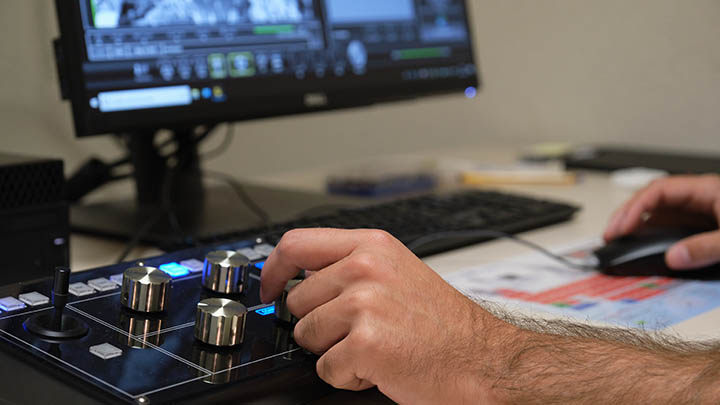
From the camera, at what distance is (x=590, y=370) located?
0.54 meters

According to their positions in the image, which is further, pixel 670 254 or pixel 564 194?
pixel 564 194

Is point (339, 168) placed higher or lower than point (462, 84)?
lower

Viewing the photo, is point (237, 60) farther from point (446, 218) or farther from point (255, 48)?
point (446, 218)

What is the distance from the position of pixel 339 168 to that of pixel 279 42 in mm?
561

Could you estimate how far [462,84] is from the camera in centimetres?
135

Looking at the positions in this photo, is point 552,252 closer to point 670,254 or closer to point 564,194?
point 670,254

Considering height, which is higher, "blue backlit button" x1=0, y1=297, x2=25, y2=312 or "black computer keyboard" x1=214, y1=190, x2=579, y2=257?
"blue backlit button" x1=0, y1=297, x2=25, y2=312

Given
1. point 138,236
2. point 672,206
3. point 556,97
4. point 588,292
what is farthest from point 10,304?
point 556,97

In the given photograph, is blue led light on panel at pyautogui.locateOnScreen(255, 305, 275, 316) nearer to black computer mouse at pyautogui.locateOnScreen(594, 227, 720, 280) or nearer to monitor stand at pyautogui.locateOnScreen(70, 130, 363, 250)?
monitor stand at pyautogui.locateOnScreen(70, 130, 363, 250)

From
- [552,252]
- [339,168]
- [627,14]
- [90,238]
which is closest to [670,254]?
[552,252]

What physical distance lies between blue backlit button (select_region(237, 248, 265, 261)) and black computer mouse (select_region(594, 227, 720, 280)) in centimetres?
40

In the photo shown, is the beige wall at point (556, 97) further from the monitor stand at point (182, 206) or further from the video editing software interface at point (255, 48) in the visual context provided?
the video editing software interface at point (255, 48)

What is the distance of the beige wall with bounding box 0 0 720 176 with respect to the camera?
170cm

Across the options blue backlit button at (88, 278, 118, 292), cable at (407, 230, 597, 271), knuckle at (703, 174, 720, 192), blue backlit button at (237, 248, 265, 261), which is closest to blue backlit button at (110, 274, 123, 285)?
blue backlit button at (88, 278, 118, 292)
